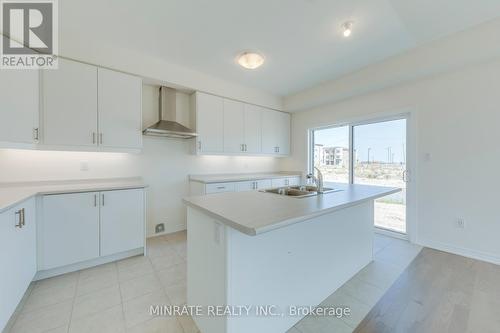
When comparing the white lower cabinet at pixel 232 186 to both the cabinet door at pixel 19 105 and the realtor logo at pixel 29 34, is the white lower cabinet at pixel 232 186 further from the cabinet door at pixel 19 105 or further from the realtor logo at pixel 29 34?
the realtor logo at pixel 29 34

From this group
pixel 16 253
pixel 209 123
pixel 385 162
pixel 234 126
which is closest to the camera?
pixel 16 253

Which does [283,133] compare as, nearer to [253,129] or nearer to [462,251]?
[253,129]

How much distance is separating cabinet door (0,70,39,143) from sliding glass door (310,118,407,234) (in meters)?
4.51

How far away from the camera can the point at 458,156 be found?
2.56 metres

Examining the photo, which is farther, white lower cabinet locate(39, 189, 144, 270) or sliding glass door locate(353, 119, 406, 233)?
sliding glass door locate(353, 119, 406, 233)

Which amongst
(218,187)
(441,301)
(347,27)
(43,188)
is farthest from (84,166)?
(441,301)

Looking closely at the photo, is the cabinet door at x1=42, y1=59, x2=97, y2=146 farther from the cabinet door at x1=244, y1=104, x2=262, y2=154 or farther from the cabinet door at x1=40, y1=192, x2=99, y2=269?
the cabinet door at x1=244, y1=104, x2=262, y2=154

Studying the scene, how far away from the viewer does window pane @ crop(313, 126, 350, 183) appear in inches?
151

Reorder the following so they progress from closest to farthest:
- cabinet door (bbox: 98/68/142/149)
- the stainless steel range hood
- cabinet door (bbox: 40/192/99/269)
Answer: cabinet door (bbox: 40/192/99/269)
cabinet door (bbox: 98/68/142/149)
the stainless steel range hood

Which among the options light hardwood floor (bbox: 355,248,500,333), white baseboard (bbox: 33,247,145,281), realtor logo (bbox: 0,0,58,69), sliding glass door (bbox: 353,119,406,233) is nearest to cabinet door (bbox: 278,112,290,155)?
sliding glass door (bbox: 353,119,406,233)

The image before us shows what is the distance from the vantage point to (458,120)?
8.39ft

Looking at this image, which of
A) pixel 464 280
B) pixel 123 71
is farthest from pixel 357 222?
pixel 123 71

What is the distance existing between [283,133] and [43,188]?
410cm

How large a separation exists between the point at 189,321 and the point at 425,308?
1925mm
